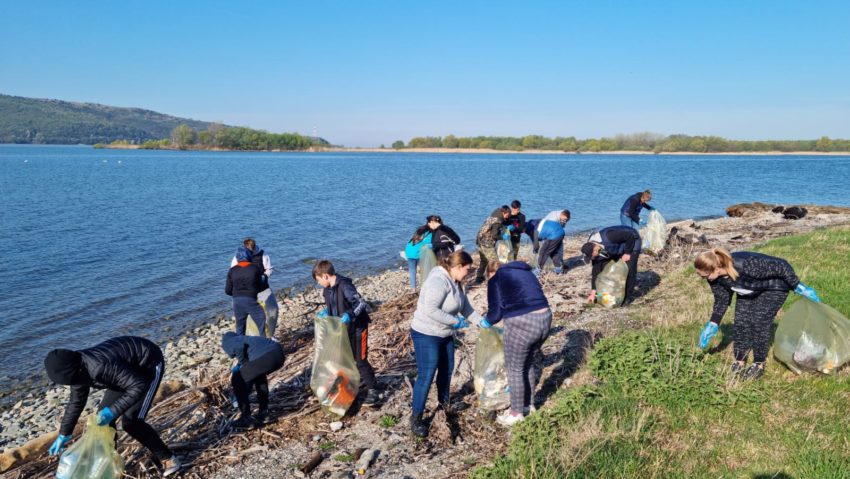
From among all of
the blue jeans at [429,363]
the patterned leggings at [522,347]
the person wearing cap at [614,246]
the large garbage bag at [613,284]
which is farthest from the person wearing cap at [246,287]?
the large garbage bag at [613,284]

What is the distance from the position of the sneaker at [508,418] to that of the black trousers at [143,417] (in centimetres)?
309

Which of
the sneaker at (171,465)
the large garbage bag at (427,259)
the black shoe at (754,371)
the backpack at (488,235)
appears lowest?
the sneaker at (171,465)

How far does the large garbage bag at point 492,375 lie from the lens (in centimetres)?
540

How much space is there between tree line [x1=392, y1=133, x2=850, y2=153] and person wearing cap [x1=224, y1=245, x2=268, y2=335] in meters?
155

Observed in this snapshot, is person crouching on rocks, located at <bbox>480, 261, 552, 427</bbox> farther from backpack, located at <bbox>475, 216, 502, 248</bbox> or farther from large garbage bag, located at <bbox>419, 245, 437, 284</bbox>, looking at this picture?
backpack, located at <bbox>475, 216, 502, 248</bbox>

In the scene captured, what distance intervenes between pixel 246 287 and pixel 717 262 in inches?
234

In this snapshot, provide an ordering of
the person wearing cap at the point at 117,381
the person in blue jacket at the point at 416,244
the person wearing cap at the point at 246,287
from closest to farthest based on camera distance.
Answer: the person wearing cap at the point at 117,381 → the person wearing cap at the point at 246,287 → the person in blue jacket at the point at 416,244

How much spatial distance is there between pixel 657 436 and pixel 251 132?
6666 inches

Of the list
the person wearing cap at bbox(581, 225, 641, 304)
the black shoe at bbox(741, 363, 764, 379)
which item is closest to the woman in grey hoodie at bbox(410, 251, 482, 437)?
the black shoe at bbox(741, 363, 764, 379)

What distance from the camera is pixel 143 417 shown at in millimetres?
4660

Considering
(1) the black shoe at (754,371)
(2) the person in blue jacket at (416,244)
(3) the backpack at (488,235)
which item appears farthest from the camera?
(3) the backpack at (488,235)

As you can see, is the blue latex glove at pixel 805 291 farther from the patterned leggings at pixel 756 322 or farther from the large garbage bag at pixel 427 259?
the large garbage bag at pixel 427 259

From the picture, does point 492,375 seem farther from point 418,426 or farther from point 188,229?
point 188,229

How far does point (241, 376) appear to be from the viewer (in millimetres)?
5375
